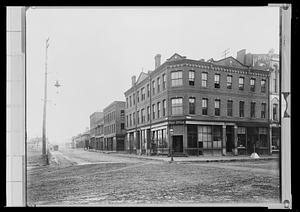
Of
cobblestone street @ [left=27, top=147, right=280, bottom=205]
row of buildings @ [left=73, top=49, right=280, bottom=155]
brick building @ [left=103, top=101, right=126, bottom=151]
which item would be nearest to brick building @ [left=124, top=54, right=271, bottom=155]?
row of buildings @ [left=73, top=49, right=280, bottom=155]

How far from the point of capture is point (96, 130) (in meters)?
4.22

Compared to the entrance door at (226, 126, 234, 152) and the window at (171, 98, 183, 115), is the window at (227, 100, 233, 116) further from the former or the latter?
the window at (171, 98, 183, 115)

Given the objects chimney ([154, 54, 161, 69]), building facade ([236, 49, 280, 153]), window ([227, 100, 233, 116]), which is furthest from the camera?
window ([227, 100, 233, 116])

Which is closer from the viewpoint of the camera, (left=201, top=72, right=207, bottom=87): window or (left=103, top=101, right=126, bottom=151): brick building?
(left=201, top=72, right=207, bottom=87): window

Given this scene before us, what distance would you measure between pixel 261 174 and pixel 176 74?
6.14 ft

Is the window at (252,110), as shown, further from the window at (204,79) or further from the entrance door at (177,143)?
the entrance door at (177,143)

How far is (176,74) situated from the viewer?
407 cm

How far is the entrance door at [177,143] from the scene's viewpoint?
4086mm

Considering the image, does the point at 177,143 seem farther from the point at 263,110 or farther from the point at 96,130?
the point at 263,110

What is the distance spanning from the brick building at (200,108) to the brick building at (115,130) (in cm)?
13

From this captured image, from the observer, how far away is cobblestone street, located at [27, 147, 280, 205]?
376cm

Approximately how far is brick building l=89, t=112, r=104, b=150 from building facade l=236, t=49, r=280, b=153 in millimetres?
2210

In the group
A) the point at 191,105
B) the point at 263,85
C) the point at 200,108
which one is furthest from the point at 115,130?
the point at 263,85

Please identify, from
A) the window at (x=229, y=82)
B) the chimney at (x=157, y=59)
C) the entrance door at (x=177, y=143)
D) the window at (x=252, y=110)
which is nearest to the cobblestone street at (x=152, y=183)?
the entrance door at (x=177, y=143)
